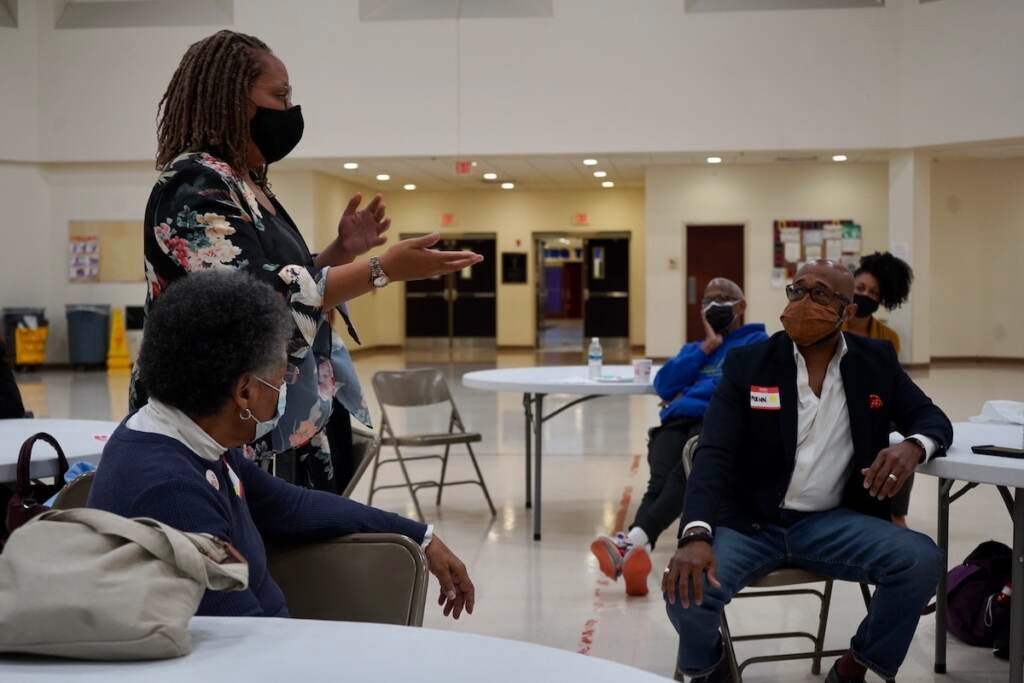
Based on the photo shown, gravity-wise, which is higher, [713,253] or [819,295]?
[713,253]

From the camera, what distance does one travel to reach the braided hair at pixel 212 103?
2244 mm

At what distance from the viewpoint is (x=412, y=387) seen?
21.4 ft

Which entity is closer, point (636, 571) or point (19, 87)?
point (636, 571)

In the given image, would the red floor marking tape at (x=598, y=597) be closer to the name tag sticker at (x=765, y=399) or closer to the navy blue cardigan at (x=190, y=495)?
the name tag sticker at (x=765, y=399)

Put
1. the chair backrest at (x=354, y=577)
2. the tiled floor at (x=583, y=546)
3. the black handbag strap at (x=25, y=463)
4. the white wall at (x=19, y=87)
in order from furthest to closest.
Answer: the white wall at (x=19, y=87)
the tiled floor at (x=583, y=546)
the black handbag strap at (x=25, y=463)
the chair backrest at (x=354, y=577)

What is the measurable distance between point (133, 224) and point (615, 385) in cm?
1319

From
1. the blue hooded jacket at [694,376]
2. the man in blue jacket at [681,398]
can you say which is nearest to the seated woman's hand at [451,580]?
the man in blue jacket at [681,398]

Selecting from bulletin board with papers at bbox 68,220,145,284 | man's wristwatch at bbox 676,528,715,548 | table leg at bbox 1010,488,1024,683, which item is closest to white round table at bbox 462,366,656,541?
man's wristwatch at bbox 676,528,715,548

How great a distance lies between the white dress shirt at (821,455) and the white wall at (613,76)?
39.6 feet

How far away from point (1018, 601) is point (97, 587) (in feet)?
8.70

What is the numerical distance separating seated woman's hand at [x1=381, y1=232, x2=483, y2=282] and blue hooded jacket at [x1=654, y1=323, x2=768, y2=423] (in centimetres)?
314

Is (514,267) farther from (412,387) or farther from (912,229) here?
(412,387)

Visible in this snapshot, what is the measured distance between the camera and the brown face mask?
122 inches

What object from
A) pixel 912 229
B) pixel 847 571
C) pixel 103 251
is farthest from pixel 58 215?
pixel 847 571
